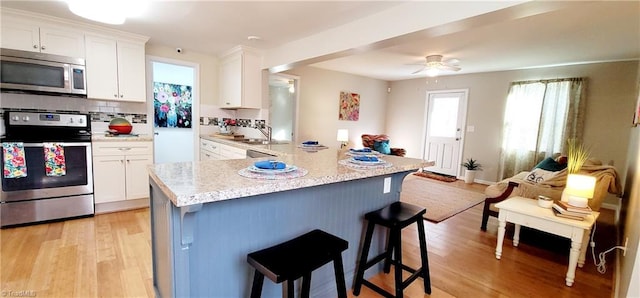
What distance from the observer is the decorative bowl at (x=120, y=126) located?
11.2 feet

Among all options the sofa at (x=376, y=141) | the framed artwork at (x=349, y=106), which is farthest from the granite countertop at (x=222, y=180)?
the framed artwork at (x=349, y=106)

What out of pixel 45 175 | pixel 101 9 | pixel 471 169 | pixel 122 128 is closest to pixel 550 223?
pixel 471 169

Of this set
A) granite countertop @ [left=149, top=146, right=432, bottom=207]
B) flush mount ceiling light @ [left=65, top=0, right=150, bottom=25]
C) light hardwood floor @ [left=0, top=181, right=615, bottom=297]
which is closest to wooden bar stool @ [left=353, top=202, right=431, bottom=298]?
light hardwood floor @ [left=0, top=181, right=615, bottom=297]

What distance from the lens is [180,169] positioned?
1.48 meters

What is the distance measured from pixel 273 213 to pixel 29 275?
1.96 m

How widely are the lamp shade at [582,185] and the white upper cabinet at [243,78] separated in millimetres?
3638

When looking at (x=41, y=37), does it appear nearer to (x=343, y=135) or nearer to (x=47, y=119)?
(x=47, y=119)

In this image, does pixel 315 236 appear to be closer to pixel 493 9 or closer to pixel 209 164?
pixel 209 164

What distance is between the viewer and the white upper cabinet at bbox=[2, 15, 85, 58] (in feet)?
9.05

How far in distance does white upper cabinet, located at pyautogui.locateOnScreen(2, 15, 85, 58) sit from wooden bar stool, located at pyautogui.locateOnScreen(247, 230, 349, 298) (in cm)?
344

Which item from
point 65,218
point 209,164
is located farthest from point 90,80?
point 209,164

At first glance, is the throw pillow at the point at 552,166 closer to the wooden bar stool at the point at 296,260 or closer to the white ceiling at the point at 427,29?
the white ceiling at the point at 427,29

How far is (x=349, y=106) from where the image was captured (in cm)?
623

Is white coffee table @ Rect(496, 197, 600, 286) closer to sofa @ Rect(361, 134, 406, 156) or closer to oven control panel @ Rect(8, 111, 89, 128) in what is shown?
sofa @ Rect(361, 134, 406, 156)
